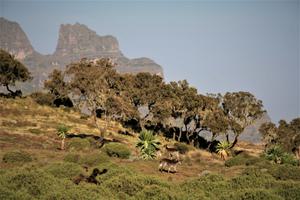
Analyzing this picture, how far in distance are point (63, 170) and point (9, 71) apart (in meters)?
64.6

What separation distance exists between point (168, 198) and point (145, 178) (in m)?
3.46

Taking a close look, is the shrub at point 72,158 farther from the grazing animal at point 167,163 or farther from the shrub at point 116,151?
the shrub at point 116,151

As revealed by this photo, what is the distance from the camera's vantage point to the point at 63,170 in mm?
23641

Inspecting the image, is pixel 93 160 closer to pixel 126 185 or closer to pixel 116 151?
pixel 116 151

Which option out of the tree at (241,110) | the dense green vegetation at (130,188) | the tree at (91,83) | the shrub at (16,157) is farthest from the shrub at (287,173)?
the tree at (241,110)

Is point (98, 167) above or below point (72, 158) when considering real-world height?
above

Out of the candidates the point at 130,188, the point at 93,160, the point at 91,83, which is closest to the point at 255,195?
the point at 130,188

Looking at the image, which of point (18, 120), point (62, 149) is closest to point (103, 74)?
point (62, 149)

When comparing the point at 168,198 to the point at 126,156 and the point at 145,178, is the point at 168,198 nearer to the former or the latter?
the point at 145,178

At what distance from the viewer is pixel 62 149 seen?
52250 millimetres

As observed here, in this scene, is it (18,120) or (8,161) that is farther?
(18,120)

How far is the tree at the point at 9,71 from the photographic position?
82000 millimetres

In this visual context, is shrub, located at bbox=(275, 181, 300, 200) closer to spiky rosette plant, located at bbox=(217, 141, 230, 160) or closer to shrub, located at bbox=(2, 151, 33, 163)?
shrub, located at bbox=(2, 151, 33, 163)

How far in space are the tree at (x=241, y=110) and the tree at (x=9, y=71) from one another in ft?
137
